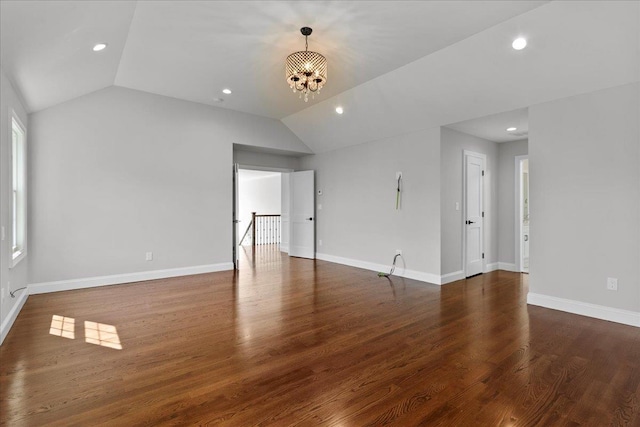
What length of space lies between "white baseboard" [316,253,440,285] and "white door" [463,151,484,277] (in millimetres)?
848

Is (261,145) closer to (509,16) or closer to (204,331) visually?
(204,331)

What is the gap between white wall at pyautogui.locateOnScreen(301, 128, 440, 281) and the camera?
17.4 ft

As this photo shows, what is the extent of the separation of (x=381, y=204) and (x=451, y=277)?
180cm

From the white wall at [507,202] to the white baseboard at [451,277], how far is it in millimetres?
1464

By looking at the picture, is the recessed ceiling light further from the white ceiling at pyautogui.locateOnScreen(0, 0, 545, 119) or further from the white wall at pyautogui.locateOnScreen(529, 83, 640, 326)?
the white wall at pyautogui.locateOnScreen(529, 83, 640, 326)

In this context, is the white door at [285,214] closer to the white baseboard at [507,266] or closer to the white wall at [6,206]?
the white baseboard at [507,266]

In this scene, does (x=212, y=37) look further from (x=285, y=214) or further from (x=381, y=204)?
(x=285, y=214)

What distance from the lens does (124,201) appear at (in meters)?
5.16

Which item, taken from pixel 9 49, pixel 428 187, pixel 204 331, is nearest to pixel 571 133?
pixel 428 187

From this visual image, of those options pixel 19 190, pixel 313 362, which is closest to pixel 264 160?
pixel 19 190

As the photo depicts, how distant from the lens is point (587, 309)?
→ 3.64 meters

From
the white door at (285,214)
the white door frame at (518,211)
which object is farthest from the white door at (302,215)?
the white door frame at (518,211)

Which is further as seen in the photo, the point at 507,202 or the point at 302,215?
the point at 302,215

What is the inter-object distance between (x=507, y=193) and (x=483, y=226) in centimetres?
87
